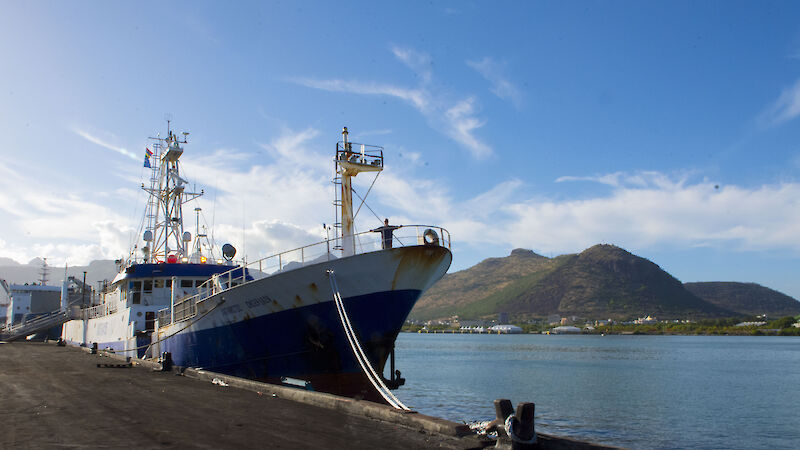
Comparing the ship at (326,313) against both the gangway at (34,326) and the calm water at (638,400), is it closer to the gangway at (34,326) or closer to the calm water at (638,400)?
the calm water at (638,400)

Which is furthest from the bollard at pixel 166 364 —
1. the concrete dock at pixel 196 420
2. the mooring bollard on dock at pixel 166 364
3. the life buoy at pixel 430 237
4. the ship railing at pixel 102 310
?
the ship railing at pixel 102 310

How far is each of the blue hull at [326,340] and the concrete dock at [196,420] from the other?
2.49m

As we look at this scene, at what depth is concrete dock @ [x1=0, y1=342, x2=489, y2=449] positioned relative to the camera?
293 inches

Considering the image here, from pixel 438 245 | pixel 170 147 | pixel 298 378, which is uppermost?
pixel 170 147

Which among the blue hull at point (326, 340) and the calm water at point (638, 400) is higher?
the blue hull at point (326, 340)

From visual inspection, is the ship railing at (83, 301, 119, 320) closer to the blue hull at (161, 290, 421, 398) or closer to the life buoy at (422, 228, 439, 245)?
the blue hull at (161, 290, 421, 398)

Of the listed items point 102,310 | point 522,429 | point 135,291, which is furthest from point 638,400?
point 102,310

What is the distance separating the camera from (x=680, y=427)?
23.9m

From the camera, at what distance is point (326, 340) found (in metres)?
15.7

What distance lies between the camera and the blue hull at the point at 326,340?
51.1ft

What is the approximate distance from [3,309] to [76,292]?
78.9 meters

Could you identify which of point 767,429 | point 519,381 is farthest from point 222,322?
point 519,381

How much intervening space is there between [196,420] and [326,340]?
6658mm

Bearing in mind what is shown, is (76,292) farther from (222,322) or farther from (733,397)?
(733,397)
